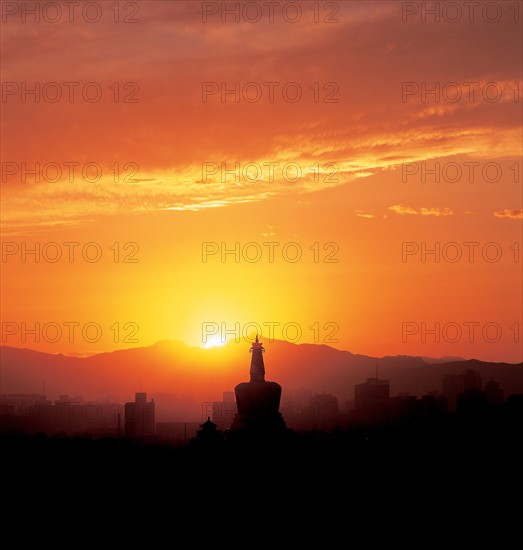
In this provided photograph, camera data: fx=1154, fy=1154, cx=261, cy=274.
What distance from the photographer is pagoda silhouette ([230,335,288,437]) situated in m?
82.5

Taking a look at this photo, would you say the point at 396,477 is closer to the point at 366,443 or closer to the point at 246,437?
the point at 246,437

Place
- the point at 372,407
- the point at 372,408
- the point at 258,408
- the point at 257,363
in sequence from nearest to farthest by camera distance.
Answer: the point at 258,408 < the point at 257,363 < the point at 372,408 < the point at 372,407

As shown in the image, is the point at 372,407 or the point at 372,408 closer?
the point at 372,408

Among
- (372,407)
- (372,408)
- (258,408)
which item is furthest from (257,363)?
(372,407)

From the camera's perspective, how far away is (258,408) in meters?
84.1

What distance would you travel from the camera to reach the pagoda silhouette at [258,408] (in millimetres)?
82500

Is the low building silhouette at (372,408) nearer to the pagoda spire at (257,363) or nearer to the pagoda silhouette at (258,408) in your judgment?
the pagoda spire at (257,363)

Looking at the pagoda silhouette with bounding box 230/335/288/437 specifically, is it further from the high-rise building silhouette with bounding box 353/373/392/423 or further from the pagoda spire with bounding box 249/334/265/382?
the high-rise building silhouette with bounding box 353/373/392/423

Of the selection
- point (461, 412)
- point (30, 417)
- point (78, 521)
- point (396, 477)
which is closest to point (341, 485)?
point (396, 477)

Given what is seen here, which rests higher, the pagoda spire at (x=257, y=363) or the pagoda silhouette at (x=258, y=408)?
the pagoda spire at (x=257, y=363)

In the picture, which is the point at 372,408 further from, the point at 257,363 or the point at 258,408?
the point at 258,408

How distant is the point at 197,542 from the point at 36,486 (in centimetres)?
2108

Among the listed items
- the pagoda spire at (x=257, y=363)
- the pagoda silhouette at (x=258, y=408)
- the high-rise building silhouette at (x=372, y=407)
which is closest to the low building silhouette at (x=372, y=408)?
the high-rise building silhouette at (x=372, y=407)

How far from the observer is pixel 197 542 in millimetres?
60500
